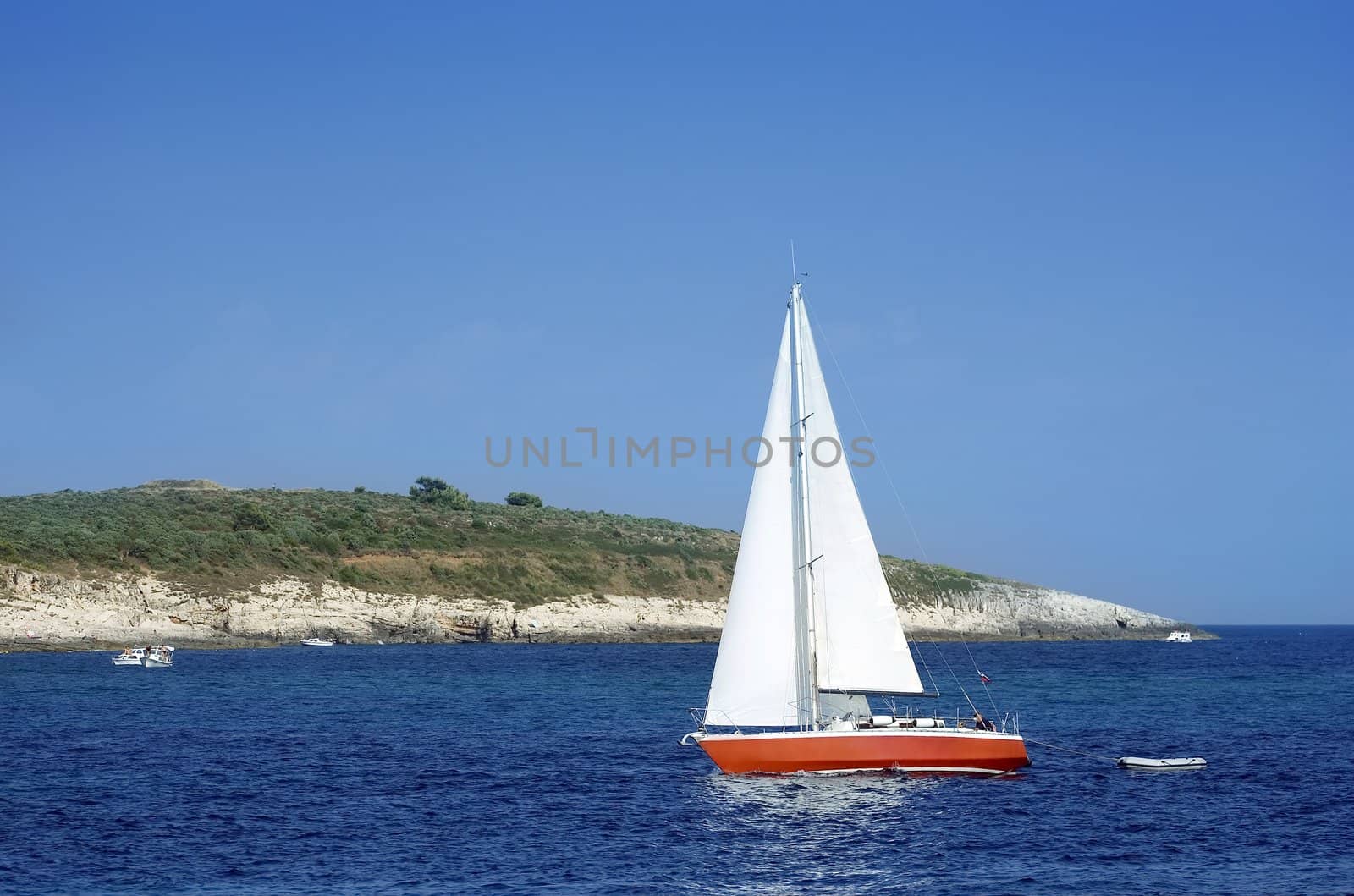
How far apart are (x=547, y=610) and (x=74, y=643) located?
39439 mm

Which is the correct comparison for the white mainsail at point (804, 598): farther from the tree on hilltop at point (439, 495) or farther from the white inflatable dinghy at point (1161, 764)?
the tree on hilltop at point (439, 495)

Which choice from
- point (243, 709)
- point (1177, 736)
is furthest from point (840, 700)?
point (243, 709)

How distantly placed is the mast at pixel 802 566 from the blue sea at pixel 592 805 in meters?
2.39

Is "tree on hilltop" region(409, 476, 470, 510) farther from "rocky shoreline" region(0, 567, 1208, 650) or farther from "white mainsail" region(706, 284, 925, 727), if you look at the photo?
"white mainsail" region(706, 284, 925, 727)

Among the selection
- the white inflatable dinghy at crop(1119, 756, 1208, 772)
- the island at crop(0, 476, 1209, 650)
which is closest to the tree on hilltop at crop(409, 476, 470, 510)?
the island at crop(0, 476, 1209, 650)

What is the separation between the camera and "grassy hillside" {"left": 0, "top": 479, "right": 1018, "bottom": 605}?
10169 centimetres

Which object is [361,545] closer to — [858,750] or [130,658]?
[130,658]

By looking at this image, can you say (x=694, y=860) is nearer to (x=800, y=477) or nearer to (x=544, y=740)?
(x=800, y=477)

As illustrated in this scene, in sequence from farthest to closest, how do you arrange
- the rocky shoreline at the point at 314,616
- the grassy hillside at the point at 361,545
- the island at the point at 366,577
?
the grassy hillside at the point at 361,545, the island at the point at 366,577, the rocky shoreline at the point at 314,616

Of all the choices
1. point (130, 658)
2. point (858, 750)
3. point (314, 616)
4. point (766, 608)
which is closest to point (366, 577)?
point (314, 616)

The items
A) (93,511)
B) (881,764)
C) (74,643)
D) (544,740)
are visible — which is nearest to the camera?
(881,764)

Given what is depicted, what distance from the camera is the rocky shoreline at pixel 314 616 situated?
9044cm

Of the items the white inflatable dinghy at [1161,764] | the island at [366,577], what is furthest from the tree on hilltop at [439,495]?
the white inflatable dinghy at [1161,764]

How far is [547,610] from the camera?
115125 millimetres
